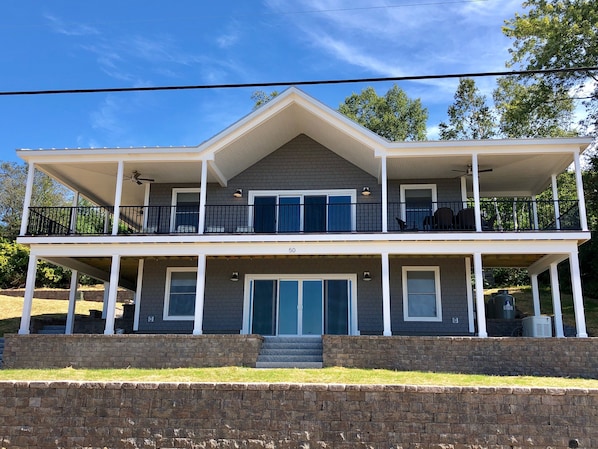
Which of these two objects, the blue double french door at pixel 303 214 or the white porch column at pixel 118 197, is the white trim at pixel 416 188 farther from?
the white porch column at pixel 118 197

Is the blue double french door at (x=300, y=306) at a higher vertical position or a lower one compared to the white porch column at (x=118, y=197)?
lower

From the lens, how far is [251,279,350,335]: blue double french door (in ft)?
57.2

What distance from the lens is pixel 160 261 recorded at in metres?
18.6

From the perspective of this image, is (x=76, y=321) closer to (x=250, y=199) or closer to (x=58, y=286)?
(x=250, y=199)

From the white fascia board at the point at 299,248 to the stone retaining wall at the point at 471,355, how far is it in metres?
2.63

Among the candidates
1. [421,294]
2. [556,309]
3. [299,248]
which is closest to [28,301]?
[299,248]

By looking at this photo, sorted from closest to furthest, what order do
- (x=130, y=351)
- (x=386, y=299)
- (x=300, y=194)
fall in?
(x=130, y=351) → (x=386, y=299) → (x=300, y=194)

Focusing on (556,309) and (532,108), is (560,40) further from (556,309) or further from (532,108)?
(556,309)

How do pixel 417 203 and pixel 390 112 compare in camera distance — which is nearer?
pixel 417 203

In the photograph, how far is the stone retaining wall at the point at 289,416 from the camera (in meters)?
9.21

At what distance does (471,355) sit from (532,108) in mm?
16452

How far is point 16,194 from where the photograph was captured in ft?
135

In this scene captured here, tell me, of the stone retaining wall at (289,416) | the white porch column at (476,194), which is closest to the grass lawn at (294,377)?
the stone retaining wall at (289,416)

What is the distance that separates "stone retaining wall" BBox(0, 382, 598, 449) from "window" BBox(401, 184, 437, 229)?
901cm
